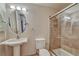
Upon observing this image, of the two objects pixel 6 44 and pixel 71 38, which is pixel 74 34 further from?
pixel 6 44

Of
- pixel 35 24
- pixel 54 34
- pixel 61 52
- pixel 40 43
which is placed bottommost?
pixel 61 52

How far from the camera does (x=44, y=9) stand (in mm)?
1325

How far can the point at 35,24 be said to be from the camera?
1.33 meters

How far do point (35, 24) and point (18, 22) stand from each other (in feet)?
0.74

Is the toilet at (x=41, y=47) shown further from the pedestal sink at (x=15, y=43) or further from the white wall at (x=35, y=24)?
the pedestal sink at (x=15, y=43)

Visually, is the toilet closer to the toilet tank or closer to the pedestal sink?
the toilet tank

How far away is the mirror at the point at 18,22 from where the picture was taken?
1327 millimetres

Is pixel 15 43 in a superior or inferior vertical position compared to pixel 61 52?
superior

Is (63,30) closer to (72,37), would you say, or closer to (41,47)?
(72,37)

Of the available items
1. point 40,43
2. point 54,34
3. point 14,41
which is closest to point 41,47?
point 40,43

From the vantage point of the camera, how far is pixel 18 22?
1.34 metres

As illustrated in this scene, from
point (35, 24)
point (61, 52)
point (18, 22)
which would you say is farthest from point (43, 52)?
point (18, 22)

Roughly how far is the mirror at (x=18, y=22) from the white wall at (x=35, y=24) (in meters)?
0.07

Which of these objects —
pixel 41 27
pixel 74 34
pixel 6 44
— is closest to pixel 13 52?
pixel 6 44
